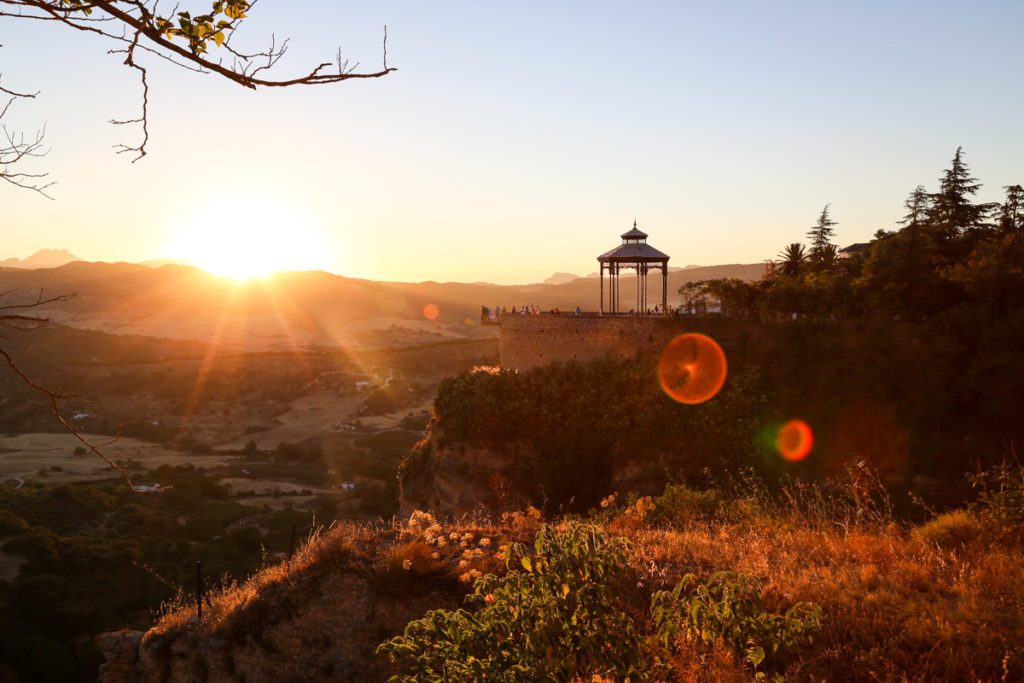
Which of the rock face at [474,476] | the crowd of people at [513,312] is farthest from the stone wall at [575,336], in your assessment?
the rock face at [474,476]

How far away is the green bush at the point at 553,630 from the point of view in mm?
3369

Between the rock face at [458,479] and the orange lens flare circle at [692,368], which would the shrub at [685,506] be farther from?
the orange lens flare circle at [692,368]

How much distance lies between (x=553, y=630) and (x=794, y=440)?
20.5m

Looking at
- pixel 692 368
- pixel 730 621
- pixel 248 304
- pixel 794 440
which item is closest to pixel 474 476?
pixel 692 368

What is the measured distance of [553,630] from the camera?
11.2 ft

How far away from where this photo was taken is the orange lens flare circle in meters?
23.8

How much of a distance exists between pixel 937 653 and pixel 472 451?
20896 millimetres

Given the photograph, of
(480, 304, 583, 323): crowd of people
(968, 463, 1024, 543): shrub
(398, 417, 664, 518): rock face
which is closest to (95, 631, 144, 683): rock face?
(968, 463, 1024, 543): shrub

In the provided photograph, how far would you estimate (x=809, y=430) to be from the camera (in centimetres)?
2142

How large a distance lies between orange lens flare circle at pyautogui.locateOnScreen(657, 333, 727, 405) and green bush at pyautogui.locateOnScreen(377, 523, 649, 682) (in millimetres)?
20900

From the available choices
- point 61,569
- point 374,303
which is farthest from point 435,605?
point 374,303

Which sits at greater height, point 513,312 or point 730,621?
point 513,312

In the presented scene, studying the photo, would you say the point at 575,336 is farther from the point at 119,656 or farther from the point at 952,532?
the point at 952,532

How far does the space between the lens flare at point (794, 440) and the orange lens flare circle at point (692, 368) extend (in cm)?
288
